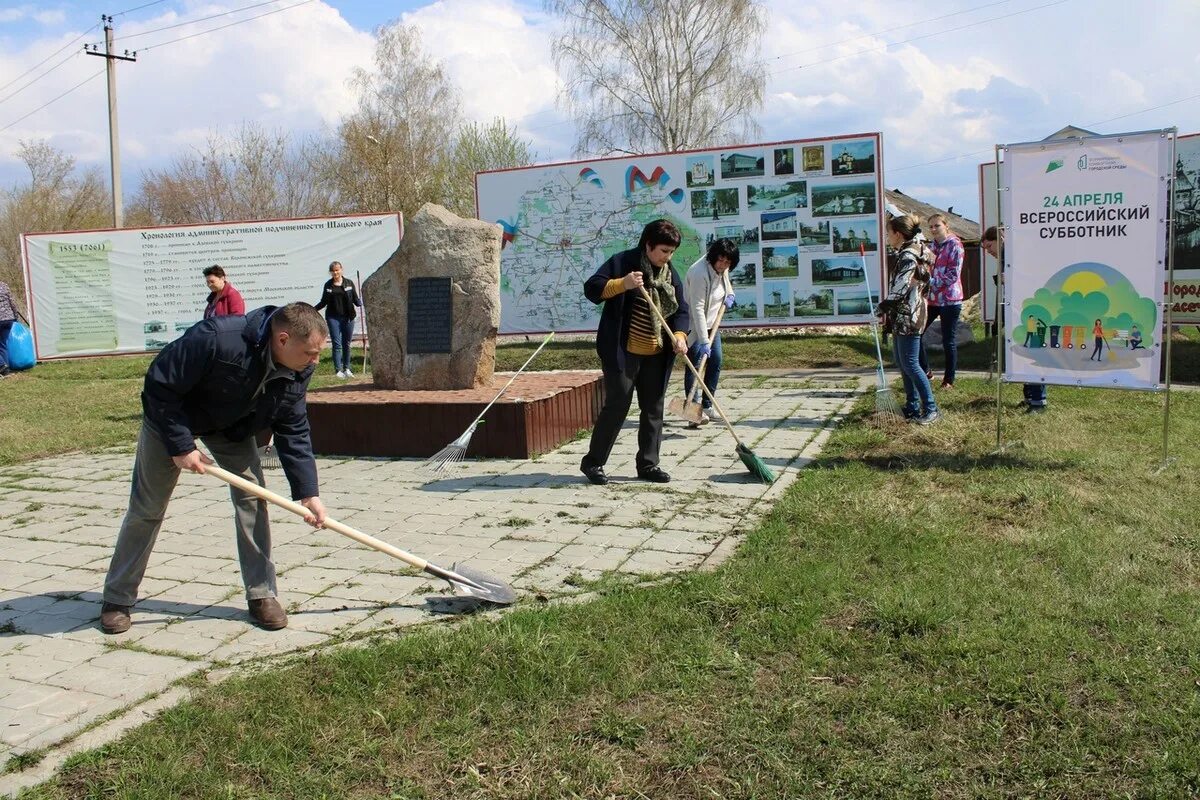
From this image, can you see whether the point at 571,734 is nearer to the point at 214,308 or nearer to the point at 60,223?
the point at 214,308

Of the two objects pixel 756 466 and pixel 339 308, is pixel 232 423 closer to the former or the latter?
pixel 756 466

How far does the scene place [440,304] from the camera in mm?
9281

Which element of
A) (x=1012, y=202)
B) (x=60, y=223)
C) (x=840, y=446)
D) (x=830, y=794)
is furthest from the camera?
(x=60, y=223)

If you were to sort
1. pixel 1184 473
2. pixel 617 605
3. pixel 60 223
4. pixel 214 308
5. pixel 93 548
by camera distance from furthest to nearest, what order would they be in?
pixel 60 223 → pixel 214 308 → pixel 1184 473 → pixel 93 548 → pixel 617 605

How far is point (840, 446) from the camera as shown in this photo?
25.1 feet

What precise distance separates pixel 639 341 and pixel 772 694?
3.59 metres

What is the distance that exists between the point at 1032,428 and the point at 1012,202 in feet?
6.32

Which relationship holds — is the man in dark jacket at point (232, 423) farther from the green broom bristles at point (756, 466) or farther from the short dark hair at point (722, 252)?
the short dark hair at point (722, 252)

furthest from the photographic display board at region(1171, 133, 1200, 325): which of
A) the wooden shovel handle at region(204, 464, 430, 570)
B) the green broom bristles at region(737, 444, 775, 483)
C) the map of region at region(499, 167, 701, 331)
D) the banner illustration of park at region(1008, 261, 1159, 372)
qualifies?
the wooden shovel handle at region(204, 464, 430, 570)

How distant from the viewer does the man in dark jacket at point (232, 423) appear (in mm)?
3842

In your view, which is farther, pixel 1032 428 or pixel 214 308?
pixel 214 308

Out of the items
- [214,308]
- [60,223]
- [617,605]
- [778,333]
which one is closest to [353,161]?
[60,223]

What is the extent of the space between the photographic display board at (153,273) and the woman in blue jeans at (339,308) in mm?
3406

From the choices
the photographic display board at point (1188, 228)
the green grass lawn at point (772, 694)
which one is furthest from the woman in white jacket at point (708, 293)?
the photographic display board at point (1188, 228)
